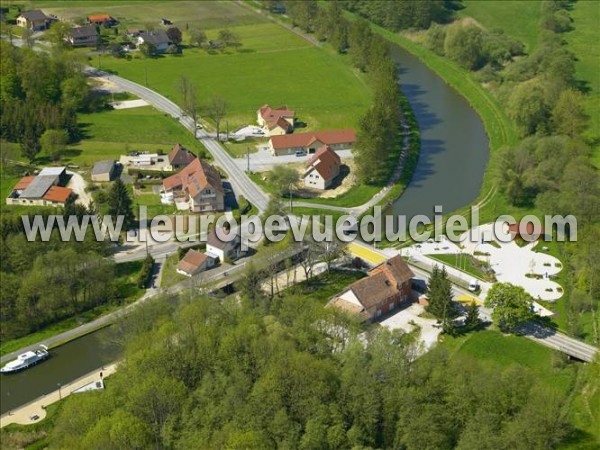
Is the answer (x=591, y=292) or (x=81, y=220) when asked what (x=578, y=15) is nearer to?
(x=591, y=292)

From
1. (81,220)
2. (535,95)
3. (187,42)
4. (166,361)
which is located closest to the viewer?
(166,361)

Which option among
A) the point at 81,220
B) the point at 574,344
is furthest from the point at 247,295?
the point at 574,344

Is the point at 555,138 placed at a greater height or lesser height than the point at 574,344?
greater

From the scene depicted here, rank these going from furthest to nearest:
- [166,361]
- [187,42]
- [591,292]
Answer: [187,42]
[591,292]
[166,361]

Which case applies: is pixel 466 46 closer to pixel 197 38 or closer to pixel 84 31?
pixel 197 38

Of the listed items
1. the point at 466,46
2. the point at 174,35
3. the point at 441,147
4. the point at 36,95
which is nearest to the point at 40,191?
the point at 36,95

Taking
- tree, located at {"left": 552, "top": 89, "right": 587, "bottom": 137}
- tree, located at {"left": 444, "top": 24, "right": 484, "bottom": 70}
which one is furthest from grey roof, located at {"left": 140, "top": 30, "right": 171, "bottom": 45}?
tree, located at {"left": 552, "top": 89, "right": 587, "bottom": 137}
